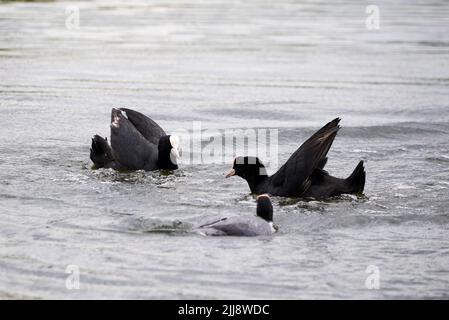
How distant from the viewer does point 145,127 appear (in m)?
14.0

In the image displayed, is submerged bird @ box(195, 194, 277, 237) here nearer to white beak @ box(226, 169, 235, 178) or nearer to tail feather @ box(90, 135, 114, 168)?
white beak @ box(226, 169, 235, 178)

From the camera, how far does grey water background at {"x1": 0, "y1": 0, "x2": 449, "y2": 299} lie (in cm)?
905

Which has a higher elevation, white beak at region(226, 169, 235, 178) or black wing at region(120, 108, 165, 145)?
black wing at region(120, 108, 165, 145)

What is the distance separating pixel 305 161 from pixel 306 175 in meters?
0.17

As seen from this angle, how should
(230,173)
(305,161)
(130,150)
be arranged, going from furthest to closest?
1. (130,150)
2. (230,173)
3. (305,161)

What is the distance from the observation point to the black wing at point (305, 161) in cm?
1163

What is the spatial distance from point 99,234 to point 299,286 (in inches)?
93.7

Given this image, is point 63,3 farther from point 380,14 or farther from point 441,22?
point 441,22

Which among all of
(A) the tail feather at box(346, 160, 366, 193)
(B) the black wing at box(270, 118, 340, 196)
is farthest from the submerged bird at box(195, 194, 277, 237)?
(A) the tail feather at box(346, 160, 366, 193)

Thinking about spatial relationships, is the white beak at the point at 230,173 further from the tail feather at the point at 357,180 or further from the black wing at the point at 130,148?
the black wing at the point at 130,148

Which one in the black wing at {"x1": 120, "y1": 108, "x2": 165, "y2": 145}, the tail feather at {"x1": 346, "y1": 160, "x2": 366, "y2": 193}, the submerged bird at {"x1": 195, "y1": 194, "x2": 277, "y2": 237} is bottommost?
the submerged bird at {"x1": 195, "y1": 194, "x2": 277, "y2": 237}

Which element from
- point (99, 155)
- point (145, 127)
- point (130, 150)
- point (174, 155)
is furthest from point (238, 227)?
point (145, 127)

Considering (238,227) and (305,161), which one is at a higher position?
(305,161)

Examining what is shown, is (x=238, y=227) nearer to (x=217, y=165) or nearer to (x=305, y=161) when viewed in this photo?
(x=305, y=161)
